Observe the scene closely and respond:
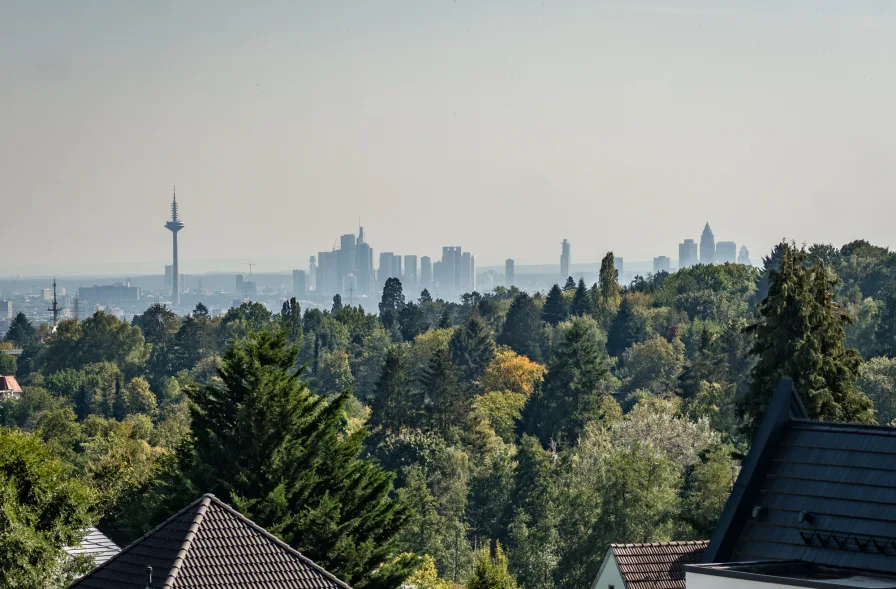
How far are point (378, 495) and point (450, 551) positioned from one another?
4176cm

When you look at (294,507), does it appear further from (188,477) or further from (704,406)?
(704,406)

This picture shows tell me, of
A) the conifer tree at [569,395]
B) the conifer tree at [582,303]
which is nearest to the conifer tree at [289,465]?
the conifer tree at [569,395]

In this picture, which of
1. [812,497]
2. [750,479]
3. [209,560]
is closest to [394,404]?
[209,560]

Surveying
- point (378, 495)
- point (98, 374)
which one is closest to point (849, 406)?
point (378, 495)

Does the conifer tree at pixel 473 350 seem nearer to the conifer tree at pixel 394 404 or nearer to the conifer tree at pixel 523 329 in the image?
the conifer tree at pixel 523 329

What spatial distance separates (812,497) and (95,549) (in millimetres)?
20233

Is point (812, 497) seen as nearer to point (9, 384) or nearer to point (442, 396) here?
point (442, 396)

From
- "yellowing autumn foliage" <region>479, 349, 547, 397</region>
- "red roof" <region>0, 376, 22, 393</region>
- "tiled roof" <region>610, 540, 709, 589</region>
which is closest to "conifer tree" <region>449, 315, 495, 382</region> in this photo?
"yellowing autumn foliage" <region>479, 349, 547, 397</region>

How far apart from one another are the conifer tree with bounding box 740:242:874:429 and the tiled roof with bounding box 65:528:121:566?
17.0m

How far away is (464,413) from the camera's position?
3981 inches

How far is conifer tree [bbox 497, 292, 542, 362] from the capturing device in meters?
148

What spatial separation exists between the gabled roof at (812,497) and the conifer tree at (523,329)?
13115 centimetres

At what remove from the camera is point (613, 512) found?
5450 centimetres

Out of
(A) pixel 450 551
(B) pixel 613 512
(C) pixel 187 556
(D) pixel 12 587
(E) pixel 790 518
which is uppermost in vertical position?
(E) pixel 790 518
